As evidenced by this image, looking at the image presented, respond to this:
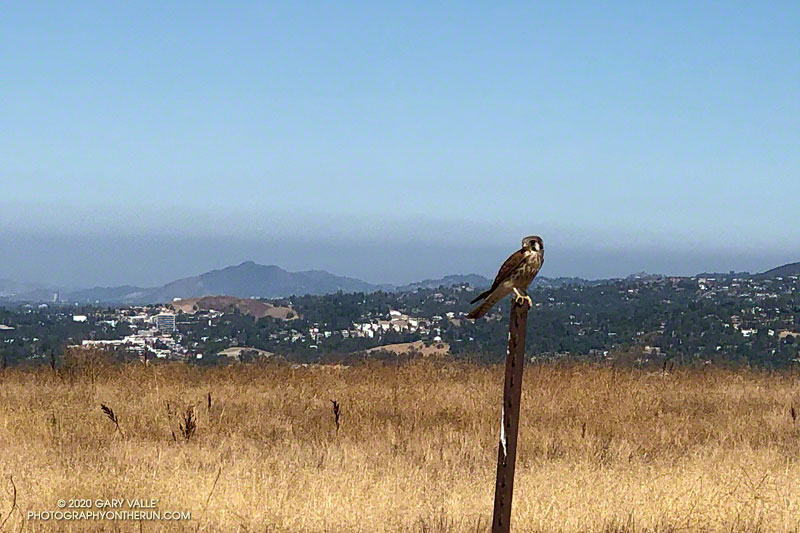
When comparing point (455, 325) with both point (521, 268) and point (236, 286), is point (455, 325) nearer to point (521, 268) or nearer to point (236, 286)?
point (521, 268)

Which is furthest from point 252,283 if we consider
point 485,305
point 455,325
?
point 485,305

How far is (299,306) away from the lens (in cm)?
5194

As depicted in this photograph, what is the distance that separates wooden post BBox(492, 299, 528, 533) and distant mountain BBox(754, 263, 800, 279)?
62.5m

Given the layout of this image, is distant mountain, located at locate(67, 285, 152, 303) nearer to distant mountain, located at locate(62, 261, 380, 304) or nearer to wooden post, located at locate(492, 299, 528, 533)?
distant mountain, located at locate(62, 261, 380, 304)

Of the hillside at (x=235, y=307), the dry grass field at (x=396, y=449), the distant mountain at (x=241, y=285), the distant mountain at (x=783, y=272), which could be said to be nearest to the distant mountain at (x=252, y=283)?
the distant mountain at (x=241, y=285)

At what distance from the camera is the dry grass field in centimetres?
677

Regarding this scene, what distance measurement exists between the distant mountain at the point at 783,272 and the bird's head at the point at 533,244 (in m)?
62.1

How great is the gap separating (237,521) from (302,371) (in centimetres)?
824

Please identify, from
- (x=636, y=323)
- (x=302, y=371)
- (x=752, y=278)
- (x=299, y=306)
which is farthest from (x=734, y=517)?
(x=752, y=278)

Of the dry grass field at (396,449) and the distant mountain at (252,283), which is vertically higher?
the dry grass field at (396,449)

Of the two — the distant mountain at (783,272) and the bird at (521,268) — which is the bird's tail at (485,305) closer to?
the bird at (521,268)

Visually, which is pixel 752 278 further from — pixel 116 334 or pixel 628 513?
pixel 628 513

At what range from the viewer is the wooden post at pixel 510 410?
5312mm

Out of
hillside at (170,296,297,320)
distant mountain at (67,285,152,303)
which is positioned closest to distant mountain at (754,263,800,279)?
hillside at (170,296,297,320)
